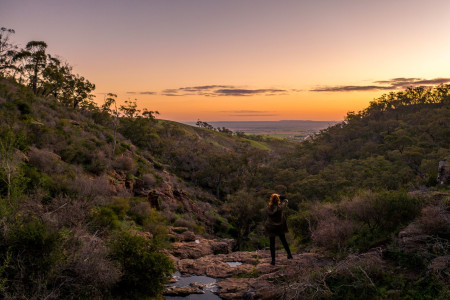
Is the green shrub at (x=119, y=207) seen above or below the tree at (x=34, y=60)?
below

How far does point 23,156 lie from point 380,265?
13525mm

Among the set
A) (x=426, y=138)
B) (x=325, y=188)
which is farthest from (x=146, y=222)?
(x=426, y=138)

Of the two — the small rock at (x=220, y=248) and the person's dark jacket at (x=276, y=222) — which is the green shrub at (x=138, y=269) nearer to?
the person's dark jacket at (x=276, y=222)

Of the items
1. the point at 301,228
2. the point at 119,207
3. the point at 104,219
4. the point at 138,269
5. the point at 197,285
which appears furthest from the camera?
the point at 119,207

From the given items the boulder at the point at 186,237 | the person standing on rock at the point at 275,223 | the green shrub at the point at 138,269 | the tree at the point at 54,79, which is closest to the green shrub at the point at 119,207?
the boulder at the point at 186,237

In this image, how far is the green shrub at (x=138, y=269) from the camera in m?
6.10

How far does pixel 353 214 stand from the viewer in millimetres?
8367

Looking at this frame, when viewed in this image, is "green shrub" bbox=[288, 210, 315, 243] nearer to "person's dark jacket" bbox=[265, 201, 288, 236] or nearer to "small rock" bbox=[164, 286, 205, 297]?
"person's dark jacket" bbox=[265, 201, 288, 236]

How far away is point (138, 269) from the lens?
6.18 m

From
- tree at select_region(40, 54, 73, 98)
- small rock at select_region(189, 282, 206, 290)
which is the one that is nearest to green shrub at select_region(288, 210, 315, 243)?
small rock at select_region(189, 282, 206, 290)

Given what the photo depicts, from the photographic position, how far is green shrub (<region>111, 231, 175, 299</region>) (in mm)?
6098

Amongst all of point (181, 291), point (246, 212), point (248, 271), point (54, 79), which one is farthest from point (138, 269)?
point (54, 79)

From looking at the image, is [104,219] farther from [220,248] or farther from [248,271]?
[220,248]

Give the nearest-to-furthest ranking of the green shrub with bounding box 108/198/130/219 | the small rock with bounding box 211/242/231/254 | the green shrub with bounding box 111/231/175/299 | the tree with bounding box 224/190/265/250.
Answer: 1. the green shrub with bounding box 111/231/175/299
2. the green shrub with bounding box 108/198/130/219
3. the small rock with bounding box 211/242/231/254
4. the tree with bounding box 224/190/265/250
